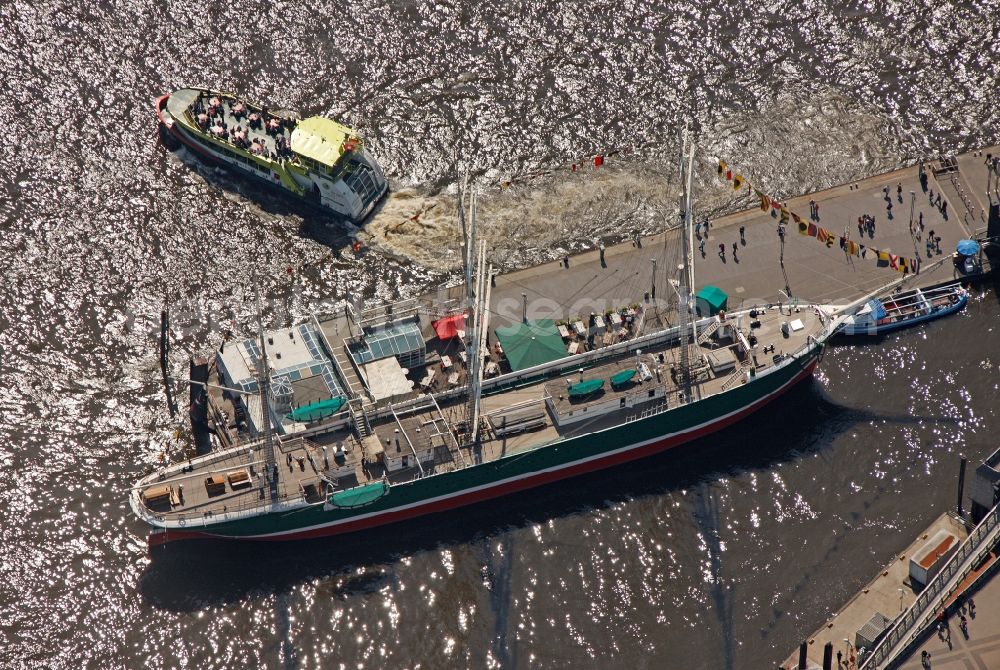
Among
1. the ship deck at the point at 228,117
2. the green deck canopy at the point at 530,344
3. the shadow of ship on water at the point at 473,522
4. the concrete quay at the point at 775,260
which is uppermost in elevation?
the ship deck at the point at 228,117

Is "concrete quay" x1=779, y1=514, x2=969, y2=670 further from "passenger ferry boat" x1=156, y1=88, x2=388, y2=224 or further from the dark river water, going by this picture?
"passenger ferry boat" x1=156, y1=88, x2=388, y2=224

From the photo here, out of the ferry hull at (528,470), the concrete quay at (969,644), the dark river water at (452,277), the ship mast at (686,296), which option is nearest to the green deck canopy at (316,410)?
the ferry hull at (528,470)

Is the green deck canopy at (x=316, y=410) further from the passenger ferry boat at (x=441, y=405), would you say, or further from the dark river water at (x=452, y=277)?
the dark river water at (x=452, y=277)

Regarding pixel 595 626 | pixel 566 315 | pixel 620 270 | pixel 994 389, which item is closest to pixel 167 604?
pixel 595 626

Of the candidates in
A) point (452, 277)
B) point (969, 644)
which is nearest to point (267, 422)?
point (452, 277)

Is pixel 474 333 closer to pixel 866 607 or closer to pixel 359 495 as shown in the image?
pixel 359 495

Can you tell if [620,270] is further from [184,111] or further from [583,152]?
[184,111]
